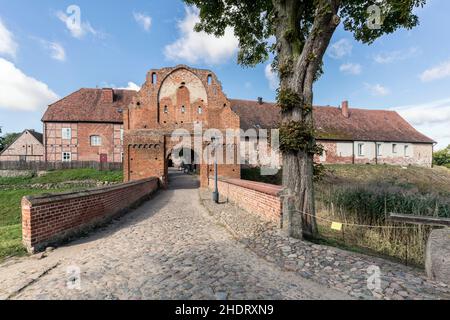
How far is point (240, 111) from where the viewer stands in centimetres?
2744

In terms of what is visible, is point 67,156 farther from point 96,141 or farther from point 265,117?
A: point 265,117

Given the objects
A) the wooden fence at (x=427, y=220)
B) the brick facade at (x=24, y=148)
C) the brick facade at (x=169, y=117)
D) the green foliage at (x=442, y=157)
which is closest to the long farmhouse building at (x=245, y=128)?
the brick facade at (x=169, y=117)

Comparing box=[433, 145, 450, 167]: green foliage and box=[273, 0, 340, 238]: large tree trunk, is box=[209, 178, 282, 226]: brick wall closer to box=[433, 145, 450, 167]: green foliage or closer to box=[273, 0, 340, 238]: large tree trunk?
box=[273, 0, 340, 238]: large tree trunk

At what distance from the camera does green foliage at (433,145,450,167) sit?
43375 mm

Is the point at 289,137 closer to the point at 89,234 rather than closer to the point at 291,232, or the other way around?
the point at 291,232

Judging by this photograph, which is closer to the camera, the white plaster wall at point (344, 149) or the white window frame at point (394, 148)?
the white plaster wall at point (344, 149)

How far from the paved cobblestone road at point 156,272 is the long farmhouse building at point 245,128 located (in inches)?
829

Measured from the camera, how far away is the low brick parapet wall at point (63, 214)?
14.5ft

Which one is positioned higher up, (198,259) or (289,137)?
(289,137)

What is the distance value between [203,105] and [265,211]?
497 inches

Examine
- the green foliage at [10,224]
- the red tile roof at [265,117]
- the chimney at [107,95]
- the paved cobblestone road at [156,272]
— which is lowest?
the green foliage at [10,224]

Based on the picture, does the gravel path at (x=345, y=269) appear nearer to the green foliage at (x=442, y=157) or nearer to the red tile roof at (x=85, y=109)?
the red tile roof at (x=85, y=109)

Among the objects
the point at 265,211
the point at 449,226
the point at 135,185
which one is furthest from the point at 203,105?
the point at 449,226

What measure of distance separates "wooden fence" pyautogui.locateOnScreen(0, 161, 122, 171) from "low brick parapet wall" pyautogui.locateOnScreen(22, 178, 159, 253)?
752 inches
